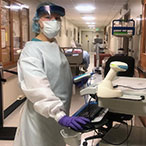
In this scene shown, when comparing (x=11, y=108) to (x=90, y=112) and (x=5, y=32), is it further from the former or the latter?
(x=90, y=112)

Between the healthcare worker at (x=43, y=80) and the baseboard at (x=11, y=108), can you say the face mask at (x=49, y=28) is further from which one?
the baseboard at (x=11, y=108)

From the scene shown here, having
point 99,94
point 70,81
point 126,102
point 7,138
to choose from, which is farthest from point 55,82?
point 7,138

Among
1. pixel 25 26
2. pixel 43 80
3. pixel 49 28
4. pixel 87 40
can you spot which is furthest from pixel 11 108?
pixel 87 40

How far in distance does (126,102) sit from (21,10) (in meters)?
4.18

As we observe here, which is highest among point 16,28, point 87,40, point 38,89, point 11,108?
point 87,40

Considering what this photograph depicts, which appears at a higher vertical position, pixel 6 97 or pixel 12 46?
pixel 12 46

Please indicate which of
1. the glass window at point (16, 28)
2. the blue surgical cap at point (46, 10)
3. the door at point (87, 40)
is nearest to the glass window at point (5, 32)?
the glass window at point (16, 28)

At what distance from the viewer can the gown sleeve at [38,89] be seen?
46.4 inches

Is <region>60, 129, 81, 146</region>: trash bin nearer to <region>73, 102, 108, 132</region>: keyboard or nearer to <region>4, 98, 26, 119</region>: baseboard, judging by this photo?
<region>73, 102, 108, 132</region>: keyboard

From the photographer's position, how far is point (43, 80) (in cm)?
128

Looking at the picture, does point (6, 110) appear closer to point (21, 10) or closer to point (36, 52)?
point (21, 10)

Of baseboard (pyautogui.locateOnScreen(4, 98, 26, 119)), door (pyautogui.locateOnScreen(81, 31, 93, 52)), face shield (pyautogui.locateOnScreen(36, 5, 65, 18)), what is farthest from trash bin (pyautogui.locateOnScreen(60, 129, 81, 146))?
door (pyautogui.locateOnScreen(81, 31, 93, 52))

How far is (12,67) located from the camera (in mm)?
4227

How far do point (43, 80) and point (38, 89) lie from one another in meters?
0.07
